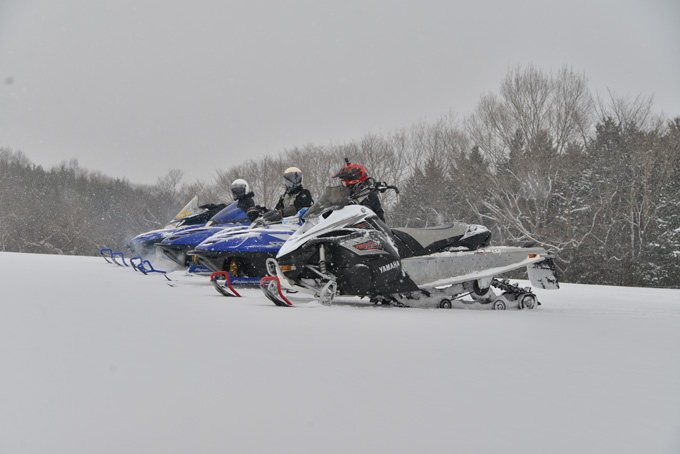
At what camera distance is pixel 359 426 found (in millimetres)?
1735

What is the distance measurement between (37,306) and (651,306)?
5.50m

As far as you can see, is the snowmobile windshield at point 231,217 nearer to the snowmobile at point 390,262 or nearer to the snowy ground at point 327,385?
the snowmobile at point 390,262

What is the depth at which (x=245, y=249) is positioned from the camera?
653 cm

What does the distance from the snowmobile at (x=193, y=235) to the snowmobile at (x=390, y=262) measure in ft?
9.39

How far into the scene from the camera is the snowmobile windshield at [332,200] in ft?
16.3

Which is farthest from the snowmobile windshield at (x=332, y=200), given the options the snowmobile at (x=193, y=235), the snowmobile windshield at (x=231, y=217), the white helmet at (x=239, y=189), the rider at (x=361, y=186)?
the white helmet at (x=239, y=189)

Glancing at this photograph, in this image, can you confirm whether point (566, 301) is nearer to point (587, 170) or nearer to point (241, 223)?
point (241, 223)

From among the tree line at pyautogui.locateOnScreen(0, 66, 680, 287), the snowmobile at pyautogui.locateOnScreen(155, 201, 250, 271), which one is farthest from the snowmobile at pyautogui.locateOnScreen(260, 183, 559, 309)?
the tree line at pyautogui.locateOnScreen(0, 66, 680, 287)

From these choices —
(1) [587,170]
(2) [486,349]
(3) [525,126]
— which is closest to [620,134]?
(1) [587,170]

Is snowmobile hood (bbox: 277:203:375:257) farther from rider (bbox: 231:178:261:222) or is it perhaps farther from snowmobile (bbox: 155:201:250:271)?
rider (bbox: 231:178:261:222)

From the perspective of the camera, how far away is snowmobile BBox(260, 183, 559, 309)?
4.77m

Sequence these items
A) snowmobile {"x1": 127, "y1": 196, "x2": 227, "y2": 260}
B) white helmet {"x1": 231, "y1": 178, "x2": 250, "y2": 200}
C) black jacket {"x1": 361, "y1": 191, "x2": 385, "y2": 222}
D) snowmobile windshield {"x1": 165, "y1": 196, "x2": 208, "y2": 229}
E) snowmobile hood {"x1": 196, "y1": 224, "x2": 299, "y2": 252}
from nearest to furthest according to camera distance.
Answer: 1. black jacket {"x1": 361, "y1": 191, "x2": 385, "y2": 222}
2. snowmobile hood {"x1": 196, "y1": 224, "x2": 299, "y2": 252}
3. white helmet {"x1": 231, "y1": 178, "x2": 250, "y2": 200}
4. snowmobile {"x1": 127, "y1": 196, "x2": 227, "y2": 260}
5. snowmobile windshield {"x1": 165, "y1": 196, "x2": 208, "y2": 229}

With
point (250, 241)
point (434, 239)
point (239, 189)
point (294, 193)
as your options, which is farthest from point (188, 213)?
point (434, 239)

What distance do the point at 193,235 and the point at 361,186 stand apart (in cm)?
370
